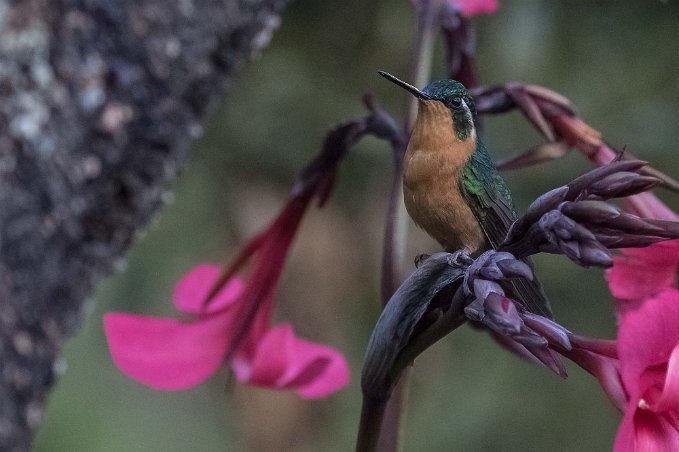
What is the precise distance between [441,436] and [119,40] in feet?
2.90

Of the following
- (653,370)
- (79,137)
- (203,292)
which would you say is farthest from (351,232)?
(653,370)

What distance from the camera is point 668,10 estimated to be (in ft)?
3.60

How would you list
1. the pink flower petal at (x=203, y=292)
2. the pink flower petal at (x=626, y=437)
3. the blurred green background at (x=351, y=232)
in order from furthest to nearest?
the blurred green background at (x=351, y=232), the pink flower petal at (x=203, y=292), the pink flower petal at (x=626, y=437)

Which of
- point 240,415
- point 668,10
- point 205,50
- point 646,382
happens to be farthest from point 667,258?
point 240,415

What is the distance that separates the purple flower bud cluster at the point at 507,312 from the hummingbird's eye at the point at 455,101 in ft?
0.51

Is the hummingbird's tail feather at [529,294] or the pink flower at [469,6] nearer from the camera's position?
the hummingbird's tail feather at [529,294]

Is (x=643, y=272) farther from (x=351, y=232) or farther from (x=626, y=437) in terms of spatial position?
(x=351, y=232)

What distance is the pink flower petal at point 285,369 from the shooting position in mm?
455

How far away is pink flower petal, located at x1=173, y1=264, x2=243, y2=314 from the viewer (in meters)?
0.50

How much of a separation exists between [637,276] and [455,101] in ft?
0.40

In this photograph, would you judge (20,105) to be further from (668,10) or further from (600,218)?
(668,10)

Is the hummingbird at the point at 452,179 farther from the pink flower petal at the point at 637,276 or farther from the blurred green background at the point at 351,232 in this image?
A: the blurred green background at the point at 351,232

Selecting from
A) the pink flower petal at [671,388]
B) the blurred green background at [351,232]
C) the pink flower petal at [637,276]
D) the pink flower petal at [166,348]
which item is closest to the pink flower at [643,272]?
the pink flower petal at [637,276]

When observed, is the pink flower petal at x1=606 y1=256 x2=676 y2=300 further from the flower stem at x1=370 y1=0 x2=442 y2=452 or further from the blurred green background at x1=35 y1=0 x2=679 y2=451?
the blurred green background at x1=35 y1=0 x2=679 y2=451
